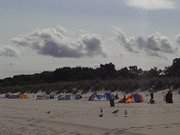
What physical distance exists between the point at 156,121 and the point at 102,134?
3294 mm

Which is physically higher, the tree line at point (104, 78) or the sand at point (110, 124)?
the tree line at point (104, 78)

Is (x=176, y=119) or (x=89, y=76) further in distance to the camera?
(x=89, y=76)

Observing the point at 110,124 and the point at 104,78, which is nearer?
the point at 110,124

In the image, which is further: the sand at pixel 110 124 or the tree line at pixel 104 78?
the tree line at pixel 104 78

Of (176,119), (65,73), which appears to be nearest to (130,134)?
(176,119)

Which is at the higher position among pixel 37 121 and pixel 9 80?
pixel 9 80

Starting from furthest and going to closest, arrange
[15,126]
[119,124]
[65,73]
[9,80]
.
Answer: [9,80] → [65,73] → [15,126] → [119,124]

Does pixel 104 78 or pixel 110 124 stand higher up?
pixel 104 78

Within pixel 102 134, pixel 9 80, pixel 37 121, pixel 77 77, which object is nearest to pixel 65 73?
pixel 77 77

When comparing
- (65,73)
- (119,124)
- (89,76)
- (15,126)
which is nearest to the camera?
(119,124)

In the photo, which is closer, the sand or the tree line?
the sand

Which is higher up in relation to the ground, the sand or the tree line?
the tree line

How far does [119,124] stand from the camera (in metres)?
18.8

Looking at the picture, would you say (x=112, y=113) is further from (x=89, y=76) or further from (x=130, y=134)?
(x=89, y=76)
